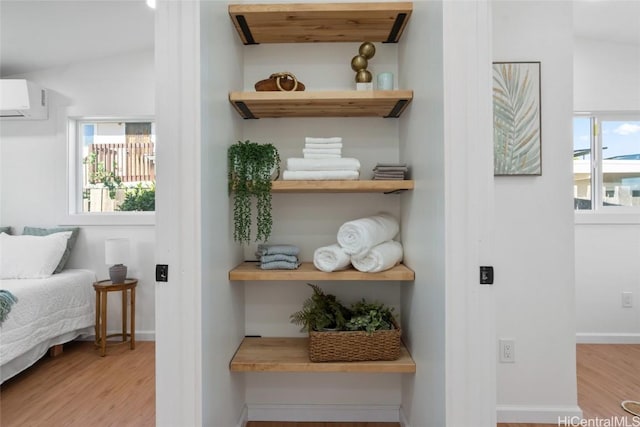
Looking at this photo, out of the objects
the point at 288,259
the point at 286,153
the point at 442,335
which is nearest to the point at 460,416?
the point at 442,335

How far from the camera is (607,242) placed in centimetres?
307

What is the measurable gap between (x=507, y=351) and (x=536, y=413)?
0.35 metres

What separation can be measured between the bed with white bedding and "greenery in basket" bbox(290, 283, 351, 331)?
1973mm

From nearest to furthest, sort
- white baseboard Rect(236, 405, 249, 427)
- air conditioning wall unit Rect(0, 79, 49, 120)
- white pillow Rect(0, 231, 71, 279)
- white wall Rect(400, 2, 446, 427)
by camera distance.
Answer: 1. white wall Rect(400, 2, 446, 427)
2. white baseboard Rect(236, 405, 249, 427)
3. white pillow Rect(0, 231, 71, 279)
4. air conditioning wall unit Rect(0, 79, 49, 120)

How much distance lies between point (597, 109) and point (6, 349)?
4.66 metres

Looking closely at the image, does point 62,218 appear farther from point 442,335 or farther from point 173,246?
point 442,335

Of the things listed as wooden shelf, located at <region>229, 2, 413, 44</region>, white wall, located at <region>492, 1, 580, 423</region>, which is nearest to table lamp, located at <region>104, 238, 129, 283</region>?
wooden shelf, located at <region>229, 2, 413, 44</region>

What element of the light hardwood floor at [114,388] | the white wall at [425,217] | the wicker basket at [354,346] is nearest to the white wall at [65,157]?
the light hardwood floor at [114,388]

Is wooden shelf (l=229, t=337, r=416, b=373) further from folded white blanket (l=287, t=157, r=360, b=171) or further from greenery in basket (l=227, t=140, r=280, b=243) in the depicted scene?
folded white blanket (l=287, t=157, r=360, b=171)

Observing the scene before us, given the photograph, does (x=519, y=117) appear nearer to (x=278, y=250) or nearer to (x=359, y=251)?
(x=359, y=251)

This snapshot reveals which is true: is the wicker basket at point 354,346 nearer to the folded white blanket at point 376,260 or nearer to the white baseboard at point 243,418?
the folded white blanket at point 376,260

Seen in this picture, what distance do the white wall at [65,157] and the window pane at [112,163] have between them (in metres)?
0.16

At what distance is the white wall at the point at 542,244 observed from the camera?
6.44ft

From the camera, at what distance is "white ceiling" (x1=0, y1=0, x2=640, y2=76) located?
2467 millimetres
